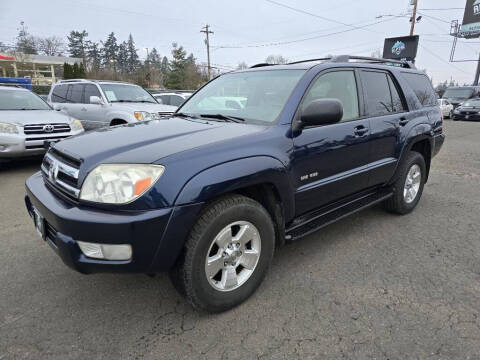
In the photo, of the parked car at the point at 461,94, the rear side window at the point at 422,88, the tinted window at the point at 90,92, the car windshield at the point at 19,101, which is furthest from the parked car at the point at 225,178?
the parked car at the point at 461,94

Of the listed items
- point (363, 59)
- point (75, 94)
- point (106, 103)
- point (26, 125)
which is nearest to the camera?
point (363, 59)

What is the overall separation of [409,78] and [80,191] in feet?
12.7

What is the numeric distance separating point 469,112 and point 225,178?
20.0 metres

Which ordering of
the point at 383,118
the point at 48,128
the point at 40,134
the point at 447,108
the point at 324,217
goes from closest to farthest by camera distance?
the point at 324,217 → the point at 383,118 → the point at 40,134 → the point at 48,128 → the point at 447,108

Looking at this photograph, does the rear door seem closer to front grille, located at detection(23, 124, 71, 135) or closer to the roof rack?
the roof rack

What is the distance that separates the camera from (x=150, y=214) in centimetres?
183

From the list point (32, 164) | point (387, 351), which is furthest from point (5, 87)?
point (387, 351)

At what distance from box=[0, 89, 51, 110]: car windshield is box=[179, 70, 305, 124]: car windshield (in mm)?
4761

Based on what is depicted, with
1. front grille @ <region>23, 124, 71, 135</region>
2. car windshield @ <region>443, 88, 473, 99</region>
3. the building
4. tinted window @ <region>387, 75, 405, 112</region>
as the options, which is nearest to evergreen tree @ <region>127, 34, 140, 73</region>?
the building

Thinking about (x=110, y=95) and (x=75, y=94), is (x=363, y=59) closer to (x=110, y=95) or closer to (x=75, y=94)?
(x=110, y=95)

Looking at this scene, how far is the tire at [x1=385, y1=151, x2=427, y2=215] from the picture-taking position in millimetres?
3811

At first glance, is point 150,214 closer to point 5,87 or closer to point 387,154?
point 387,154

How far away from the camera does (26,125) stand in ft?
18.5

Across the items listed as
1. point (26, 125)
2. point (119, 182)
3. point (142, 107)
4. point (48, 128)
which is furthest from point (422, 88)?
point (26, 125)
